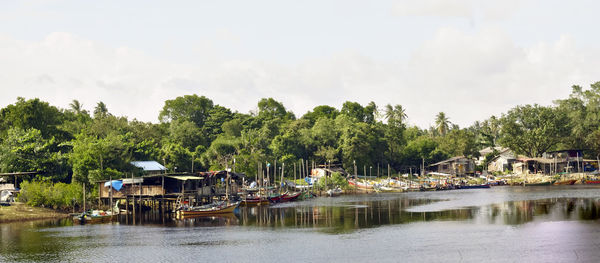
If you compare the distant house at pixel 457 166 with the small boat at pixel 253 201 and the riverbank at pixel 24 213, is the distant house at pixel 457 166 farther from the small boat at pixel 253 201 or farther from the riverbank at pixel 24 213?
the riverbank at pixel 24 213

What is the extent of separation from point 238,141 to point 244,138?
2.27m

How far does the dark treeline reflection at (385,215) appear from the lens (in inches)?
2473

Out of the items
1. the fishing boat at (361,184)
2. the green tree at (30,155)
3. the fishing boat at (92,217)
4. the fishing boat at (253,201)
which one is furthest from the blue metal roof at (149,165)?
the fishing boat at (361,184)

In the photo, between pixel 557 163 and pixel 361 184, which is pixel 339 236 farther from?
pixel 557 163

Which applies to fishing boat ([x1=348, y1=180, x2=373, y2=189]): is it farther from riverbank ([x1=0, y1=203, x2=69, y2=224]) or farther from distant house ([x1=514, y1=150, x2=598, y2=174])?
riverbank ([x1=0, y1=203, x2=69, y2=224])

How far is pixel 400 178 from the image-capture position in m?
130

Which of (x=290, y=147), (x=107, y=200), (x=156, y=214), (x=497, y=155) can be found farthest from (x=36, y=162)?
(x=497, y=155)

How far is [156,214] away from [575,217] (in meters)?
52.9

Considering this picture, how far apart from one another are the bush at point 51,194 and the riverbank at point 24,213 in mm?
955

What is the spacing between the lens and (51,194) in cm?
7675

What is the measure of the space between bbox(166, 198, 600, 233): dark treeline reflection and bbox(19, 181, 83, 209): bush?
17241 millimetres

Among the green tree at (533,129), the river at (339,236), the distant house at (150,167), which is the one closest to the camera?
the river at (339,236)

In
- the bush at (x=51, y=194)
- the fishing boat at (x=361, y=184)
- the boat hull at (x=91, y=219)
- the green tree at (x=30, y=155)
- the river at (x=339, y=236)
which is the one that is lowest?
the river at (x=339, y=236)

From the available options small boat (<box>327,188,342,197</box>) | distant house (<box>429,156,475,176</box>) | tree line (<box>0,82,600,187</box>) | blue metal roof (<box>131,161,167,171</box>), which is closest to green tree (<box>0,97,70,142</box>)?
tree line (<box>0,82,600,187</box>)
